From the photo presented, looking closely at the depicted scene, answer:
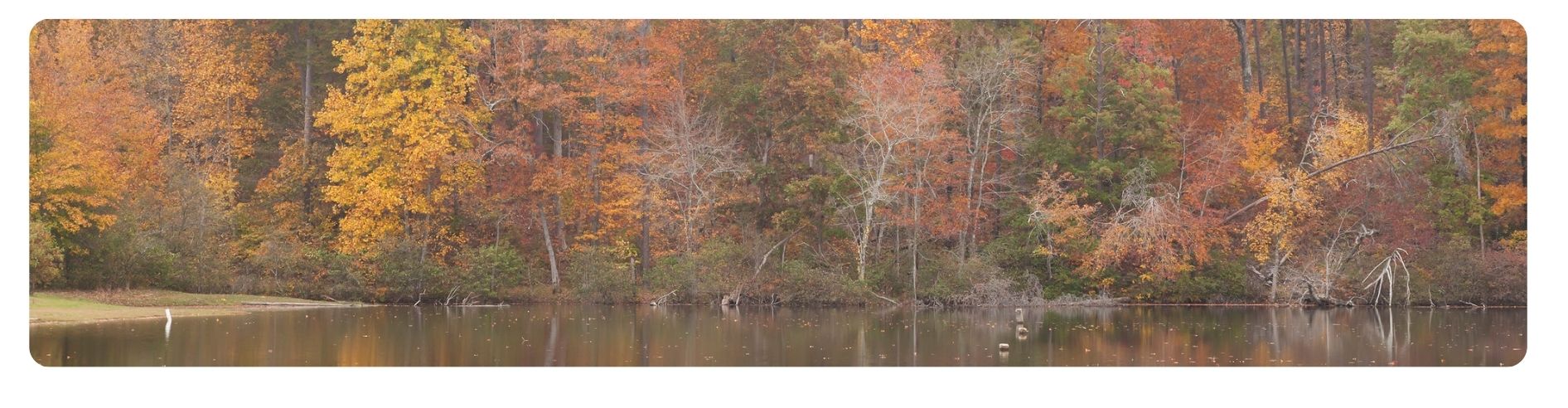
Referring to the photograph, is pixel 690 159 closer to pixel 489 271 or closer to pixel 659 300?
pixel 659 300

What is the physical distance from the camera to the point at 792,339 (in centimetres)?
2333

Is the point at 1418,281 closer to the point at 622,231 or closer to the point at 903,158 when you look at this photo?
the point at 903,158

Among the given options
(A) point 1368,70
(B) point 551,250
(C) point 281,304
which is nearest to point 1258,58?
(A) point 1368,70

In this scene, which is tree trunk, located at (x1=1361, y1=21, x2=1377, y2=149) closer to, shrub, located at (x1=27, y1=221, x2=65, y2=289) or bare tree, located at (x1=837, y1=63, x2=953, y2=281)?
bare tree, located at (x1=837, y1=63, x2=953, y2=281)

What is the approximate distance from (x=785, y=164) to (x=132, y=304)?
15.5m

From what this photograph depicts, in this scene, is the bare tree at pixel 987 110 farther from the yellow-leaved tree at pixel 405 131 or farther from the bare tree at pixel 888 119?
the yellow-leaved tree at pixel 405 131

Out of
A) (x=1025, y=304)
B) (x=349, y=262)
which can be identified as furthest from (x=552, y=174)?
(x=1025, y=304)

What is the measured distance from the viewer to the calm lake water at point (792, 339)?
64.2 ft

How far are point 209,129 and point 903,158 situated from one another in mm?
18095

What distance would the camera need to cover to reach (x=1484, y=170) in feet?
99.3

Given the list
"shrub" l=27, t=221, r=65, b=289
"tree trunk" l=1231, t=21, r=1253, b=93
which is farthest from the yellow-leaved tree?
"tree trunk" l=1231, t=21, r=1253, b=93

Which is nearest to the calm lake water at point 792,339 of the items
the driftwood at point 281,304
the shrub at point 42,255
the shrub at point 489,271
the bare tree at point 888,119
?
the driftwood at point 281,304

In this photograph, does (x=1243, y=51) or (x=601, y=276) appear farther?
(x=1243, y=51)

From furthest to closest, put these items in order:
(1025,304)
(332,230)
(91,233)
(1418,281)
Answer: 1. (332,230)
2. (1025,304)
3. (1418,281)
4. (91,233)
